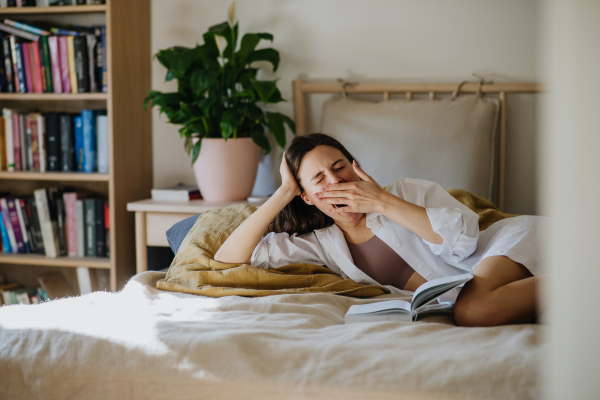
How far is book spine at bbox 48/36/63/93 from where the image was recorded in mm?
2029

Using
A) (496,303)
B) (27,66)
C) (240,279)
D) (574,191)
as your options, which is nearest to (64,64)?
(27,66)

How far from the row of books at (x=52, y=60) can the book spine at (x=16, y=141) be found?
12 cm

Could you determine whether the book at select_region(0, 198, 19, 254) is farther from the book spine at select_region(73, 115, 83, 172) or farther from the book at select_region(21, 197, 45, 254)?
the book spine at select_region(73, 115, 83, 172)

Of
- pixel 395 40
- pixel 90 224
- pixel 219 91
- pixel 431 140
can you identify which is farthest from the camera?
pixel 90 224

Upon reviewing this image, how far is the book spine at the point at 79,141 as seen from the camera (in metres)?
2.09

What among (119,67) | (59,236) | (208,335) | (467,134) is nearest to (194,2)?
(119,67)

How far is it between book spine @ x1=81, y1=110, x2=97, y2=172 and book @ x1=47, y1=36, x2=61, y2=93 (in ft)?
0.48

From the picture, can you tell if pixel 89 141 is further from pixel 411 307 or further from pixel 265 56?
pixel 411 307

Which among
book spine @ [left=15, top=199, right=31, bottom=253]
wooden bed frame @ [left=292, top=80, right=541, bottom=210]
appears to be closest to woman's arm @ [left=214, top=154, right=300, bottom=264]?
wooden bed frame @ [left=292, top=80, right=541, bottom=210]

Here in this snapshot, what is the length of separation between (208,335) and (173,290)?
1.53 feet

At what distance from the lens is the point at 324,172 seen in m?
1.23

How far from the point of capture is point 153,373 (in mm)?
680

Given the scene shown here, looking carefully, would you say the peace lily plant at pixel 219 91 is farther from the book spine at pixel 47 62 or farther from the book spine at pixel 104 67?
the book spine at pixel 47 62

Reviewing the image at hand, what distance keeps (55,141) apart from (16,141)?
0.18 meters
